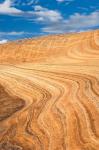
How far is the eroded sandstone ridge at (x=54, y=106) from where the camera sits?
18.3 ft

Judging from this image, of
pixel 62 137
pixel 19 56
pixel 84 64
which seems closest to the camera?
pixel 62 137

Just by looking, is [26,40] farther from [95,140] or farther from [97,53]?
[95,140]

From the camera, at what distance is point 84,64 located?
38.7 ft

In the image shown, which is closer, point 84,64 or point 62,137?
point 62,137

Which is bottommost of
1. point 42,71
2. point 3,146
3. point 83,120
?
point 3,146

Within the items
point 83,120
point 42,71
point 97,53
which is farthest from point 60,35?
point 83,120

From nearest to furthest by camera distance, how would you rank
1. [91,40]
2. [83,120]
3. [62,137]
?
[62,137] < [83,120] < [91,40]

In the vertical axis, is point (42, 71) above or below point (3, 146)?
above

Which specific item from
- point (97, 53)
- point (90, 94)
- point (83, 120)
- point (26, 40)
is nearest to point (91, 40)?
point (97, 53)

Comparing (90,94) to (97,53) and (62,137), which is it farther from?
(97,53)

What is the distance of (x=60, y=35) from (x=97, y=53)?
4823mm

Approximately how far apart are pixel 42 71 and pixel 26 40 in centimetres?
679

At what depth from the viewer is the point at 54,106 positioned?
7293 mm

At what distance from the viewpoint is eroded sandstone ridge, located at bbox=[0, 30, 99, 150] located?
220 inches
